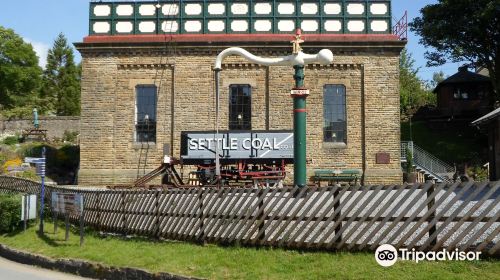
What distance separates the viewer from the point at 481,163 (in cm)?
3481

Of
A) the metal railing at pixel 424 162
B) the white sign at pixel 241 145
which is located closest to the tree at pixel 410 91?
the metal railing at pixel 424 162

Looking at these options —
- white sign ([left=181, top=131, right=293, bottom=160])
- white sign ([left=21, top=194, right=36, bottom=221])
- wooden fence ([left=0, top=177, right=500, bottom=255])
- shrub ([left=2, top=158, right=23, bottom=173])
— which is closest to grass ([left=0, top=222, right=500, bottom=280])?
wooden fence ([left=0, top=177, right=500, bottom=255])

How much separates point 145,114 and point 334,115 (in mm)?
8650

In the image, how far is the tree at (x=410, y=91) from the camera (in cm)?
5719

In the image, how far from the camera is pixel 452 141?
42.0m

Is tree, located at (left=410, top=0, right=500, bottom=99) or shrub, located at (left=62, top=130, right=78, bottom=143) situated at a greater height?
tree, located at (left=410, top=0, right=500, bottom=99)

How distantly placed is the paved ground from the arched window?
15533 millimetres

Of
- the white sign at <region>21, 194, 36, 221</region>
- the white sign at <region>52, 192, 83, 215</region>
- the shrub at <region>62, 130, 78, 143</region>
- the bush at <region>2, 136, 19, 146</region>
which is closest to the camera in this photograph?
the white sign at <region>52, 192, 83, 215</region>

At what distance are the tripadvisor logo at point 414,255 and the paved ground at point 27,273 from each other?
5.46 m

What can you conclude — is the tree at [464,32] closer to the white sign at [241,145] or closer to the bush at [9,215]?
the white sign at [241,145]

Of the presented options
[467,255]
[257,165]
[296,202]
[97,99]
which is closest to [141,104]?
[97,99]

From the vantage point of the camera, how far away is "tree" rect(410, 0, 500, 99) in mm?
37322

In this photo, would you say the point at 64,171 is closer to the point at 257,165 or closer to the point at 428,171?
the point at 257,165

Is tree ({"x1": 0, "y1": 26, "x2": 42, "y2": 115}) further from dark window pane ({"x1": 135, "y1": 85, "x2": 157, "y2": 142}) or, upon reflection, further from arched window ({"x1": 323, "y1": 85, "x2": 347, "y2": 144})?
arched window ({"x1": 323, "y1": 85, "x2": 347, "y2": 144})
